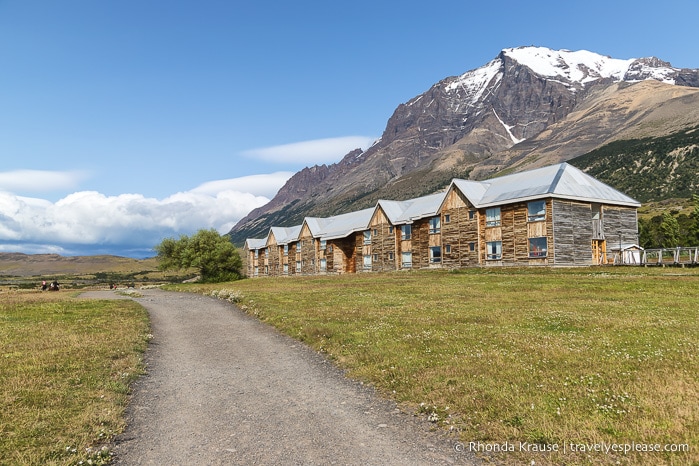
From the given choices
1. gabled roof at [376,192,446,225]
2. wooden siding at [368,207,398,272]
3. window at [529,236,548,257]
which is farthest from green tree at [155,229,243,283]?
window at [529,236,548,257]

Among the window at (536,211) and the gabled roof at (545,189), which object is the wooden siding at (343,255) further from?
the window at (536,211)

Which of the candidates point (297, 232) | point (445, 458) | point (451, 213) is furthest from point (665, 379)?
point (297, 232)

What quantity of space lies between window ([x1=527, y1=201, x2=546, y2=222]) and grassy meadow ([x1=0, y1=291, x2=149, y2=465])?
149ft

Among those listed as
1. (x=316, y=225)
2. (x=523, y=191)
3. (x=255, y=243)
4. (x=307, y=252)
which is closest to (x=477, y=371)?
(x=523, y=191)

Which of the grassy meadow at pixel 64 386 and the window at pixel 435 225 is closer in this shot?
the grassy meadow at pixel 64 386

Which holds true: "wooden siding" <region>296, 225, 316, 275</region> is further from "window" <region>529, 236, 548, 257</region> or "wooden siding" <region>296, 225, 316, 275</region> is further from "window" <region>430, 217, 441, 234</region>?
"window" <region>529, 236, 548, 257</region>

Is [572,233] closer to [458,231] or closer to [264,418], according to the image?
[458,231]

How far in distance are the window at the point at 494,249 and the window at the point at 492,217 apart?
2.45 metres

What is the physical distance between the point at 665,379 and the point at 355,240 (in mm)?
77281

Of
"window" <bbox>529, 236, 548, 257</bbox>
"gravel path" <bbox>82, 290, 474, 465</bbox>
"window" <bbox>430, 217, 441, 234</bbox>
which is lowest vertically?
"gravel path" <bbox>82, 290, 474, 465</bbox>

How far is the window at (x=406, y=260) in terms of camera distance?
71.2 metres

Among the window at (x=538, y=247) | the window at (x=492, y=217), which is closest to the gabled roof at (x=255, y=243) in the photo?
the window at (x=492, y=217)

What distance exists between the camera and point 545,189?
169 ft

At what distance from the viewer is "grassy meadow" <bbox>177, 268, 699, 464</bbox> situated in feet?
24.7
